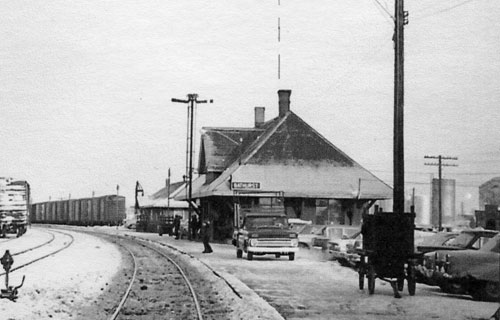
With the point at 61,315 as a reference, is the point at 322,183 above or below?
above

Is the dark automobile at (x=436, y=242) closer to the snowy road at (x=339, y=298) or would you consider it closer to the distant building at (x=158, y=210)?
the snowy road at (x=339, y=298)

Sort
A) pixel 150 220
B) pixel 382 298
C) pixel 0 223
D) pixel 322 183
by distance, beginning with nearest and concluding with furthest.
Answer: pixel 382 298, pixel 322 183, pixel 0 223, pixel 150 220

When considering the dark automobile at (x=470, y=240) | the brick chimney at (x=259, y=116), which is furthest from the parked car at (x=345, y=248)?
the brick chimney at (x=259, y=116)

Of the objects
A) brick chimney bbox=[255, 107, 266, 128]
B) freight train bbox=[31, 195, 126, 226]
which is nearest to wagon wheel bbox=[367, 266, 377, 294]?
brick chimney bbox=[255, 107, 266, 128]

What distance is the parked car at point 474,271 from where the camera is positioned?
14.2 meters

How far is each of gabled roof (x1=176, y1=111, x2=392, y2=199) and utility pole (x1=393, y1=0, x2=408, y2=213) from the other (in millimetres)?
25124

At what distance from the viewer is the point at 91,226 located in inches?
3602

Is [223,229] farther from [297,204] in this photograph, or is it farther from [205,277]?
[205,277]

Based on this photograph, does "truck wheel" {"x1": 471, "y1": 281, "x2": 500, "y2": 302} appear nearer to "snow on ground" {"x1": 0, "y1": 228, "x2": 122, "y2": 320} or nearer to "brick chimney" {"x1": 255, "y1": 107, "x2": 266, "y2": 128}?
"snow on ground" {"x1": 0, "y1": 228, "x2": 122, "y2": 320}

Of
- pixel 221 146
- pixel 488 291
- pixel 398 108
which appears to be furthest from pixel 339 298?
pixel 221 146

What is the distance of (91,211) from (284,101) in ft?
139

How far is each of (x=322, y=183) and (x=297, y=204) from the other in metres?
2.11

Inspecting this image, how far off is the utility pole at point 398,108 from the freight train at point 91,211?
6909cm

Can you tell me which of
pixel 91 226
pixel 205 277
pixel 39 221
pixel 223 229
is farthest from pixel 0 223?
pixel 39 221
